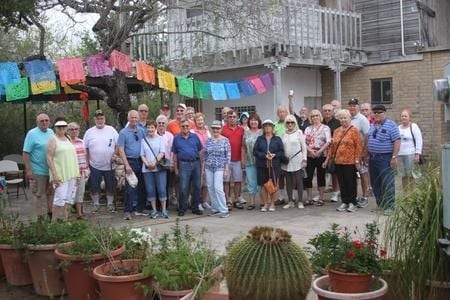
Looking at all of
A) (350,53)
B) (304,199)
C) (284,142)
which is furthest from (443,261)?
(350,53)

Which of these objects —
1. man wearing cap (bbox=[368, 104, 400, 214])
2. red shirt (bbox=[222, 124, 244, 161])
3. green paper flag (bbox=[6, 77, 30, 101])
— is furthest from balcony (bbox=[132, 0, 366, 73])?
man wearing cap (bbox=[368, 104, 400, 214])

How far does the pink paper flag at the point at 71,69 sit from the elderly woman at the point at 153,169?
7.30 ft

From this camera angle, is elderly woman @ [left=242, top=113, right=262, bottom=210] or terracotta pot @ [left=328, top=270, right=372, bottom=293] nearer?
terracotta pot @ [left=328, top=270, right=372, bottom=293]

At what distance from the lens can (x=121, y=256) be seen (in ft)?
16.7

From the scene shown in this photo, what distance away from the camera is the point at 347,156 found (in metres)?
9.17

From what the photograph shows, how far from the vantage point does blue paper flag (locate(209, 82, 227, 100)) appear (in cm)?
1379

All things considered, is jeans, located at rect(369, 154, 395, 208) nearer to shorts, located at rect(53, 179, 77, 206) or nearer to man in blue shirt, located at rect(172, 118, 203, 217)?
man in blue shirt, located at rect(172, 118, 203, 217)

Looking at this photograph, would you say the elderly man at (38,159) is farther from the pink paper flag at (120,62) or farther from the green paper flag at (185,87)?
the green paper flag at (185,87)

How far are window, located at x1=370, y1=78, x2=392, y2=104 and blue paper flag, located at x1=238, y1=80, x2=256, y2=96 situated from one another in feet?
11.7

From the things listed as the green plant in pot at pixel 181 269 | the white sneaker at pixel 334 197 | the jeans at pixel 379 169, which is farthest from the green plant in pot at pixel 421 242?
the white sneaker at pixel 334 197

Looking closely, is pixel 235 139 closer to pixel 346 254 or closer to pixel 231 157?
pixel 231 157

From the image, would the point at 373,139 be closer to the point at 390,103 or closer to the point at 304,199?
the point at 304,199

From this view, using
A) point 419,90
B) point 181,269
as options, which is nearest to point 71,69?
point 181,269

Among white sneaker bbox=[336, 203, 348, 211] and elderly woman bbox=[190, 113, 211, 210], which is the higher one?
elderly woman bbox=[190, 113, 211, 210]
